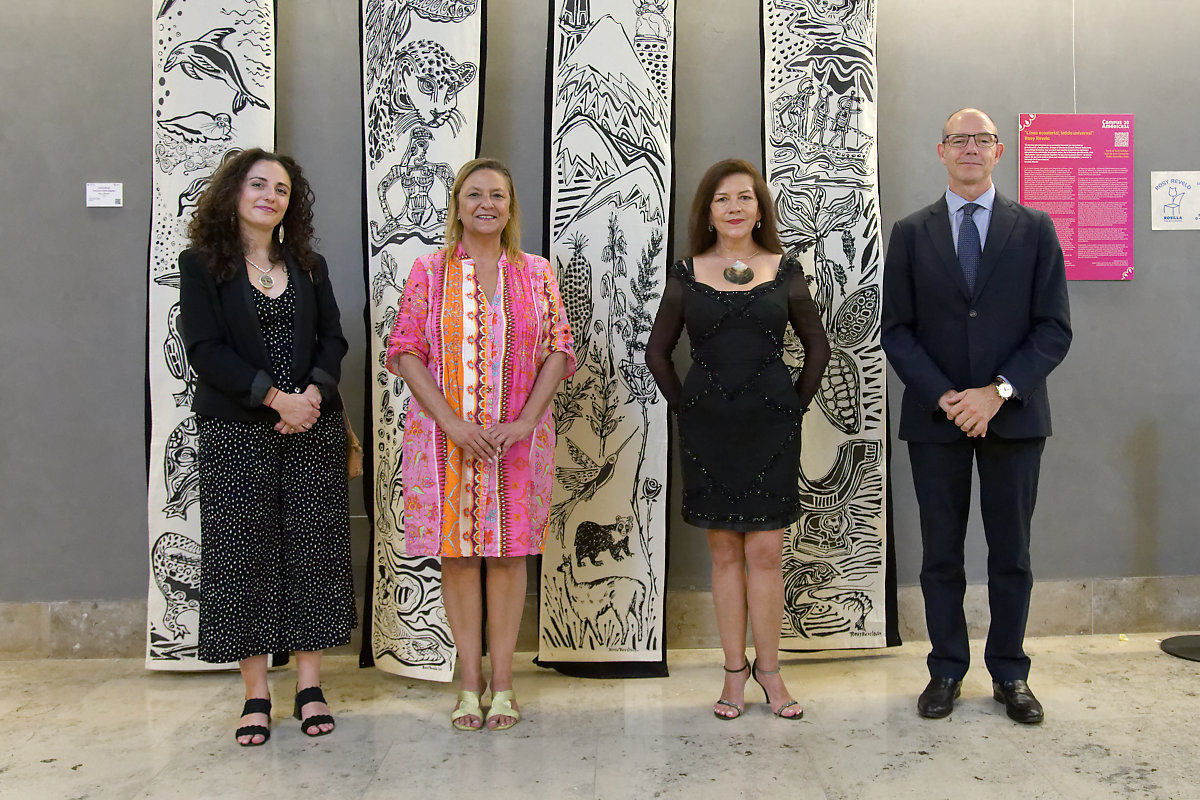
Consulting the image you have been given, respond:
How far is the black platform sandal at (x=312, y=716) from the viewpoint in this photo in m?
2.86

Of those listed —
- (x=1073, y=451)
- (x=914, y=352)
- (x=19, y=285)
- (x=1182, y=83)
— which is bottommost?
(x=1073, y=451)

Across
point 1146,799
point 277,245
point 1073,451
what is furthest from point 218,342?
point 1073,451

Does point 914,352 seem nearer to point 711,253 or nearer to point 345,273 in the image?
point 711,253

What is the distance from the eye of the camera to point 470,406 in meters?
2.87

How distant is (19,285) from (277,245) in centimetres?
137

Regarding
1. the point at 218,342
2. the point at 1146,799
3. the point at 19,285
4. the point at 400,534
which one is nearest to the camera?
the point at 1146,799

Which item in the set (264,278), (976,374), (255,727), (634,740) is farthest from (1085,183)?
(255,727)

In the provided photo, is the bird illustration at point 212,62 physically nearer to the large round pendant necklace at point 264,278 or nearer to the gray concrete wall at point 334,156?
the gray concrete wall at point 334,156

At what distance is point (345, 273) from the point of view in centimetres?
367

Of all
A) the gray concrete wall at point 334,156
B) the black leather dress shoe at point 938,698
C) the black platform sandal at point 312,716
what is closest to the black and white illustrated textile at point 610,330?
the gray concrete wall at point 334,156

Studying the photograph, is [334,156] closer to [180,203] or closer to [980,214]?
[180,203]

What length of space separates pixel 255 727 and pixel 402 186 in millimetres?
1879

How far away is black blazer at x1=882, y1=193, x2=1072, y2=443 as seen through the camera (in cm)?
283

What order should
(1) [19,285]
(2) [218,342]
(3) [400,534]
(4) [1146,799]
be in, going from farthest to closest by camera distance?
(1) [19,285] < (3) [400,534] < (2) [218,342] < (4) [1146,799]
